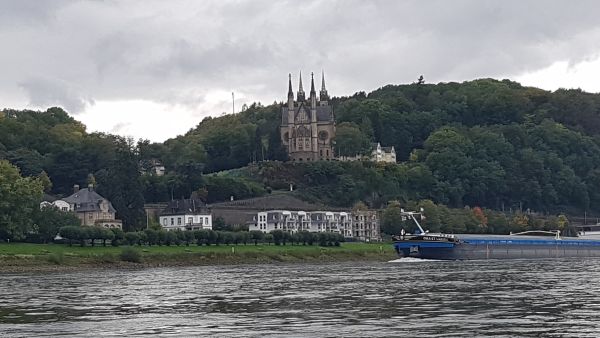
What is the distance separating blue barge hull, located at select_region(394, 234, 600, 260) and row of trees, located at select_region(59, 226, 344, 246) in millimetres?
13166

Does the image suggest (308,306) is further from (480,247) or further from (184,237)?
(480,247)

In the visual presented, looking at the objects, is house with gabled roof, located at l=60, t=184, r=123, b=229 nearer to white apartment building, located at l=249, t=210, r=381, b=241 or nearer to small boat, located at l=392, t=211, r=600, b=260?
white apartment building, located at l=249, t=210, r=381, b=241

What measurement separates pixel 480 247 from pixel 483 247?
0.50m

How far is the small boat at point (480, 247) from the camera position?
5748 inches

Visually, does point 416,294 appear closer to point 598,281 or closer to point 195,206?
point 598,281

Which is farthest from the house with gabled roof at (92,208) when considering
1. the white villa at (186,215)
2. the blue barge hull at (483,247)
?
the blue barge hull at (483,247)

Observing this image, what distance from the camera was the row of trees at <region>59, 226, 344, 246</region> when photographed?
12575 cm

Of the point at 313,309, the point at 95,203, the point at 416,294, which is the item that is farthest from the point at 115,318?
the point at 95,203

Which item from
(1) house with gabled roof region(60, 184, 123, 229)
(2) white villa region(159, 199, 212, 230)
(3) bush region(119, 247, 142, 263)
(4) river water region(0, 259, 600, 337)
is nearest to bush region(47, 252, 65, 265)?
(3) bush region(119, 247, 142, 263)

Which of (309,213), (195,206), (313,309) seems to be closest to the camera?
(313,309)

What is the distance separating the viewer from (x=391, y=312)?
50406 mm

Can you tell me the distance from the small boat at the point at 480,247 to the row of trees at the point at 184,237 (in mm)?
12104

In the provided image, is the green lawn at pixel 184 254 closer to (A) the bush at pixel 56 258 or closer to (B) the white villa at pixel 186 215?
(A) the bush at pixel 56 258

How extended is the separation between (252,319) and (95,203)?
395 ft
